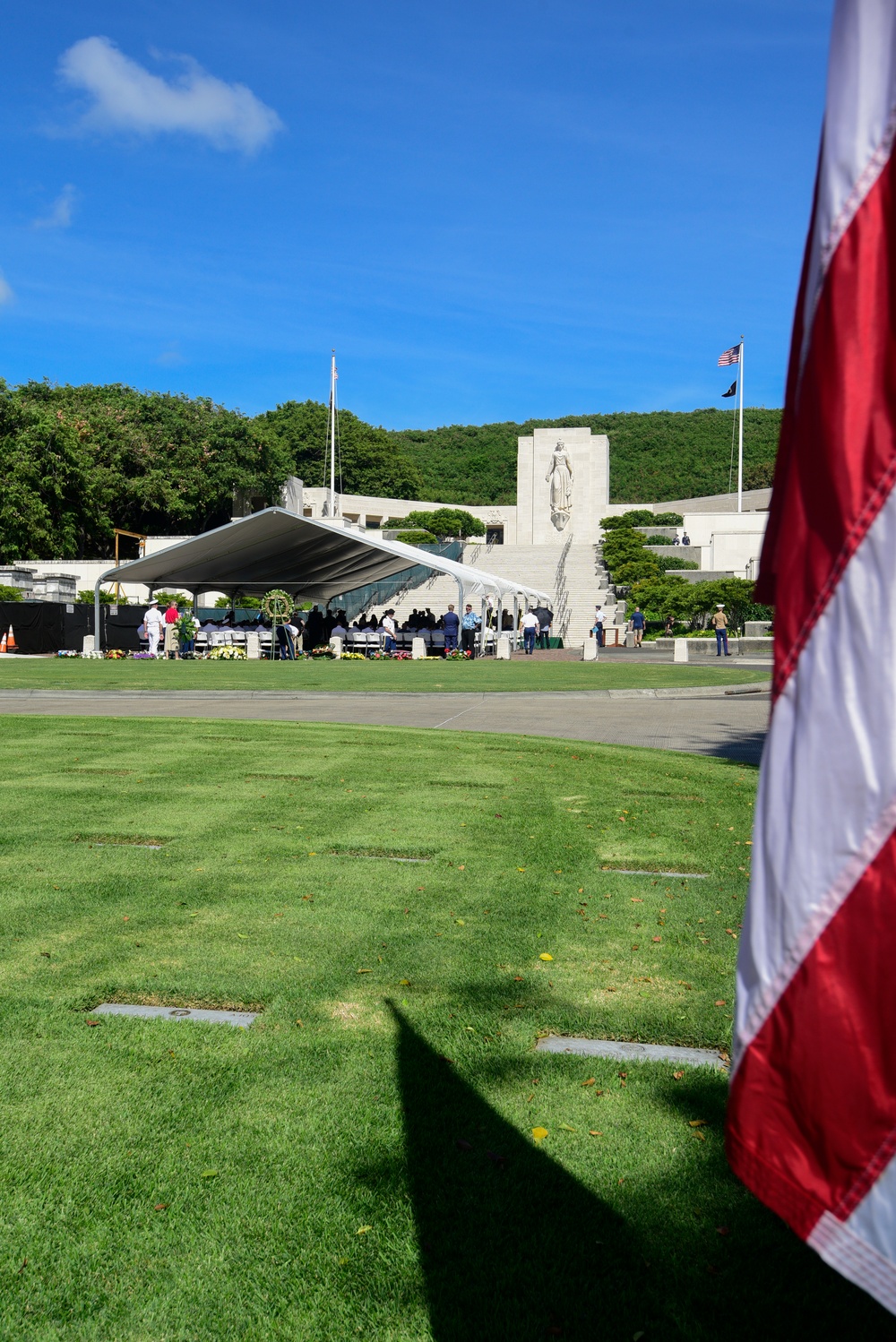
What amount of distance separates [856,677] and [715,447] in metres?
117

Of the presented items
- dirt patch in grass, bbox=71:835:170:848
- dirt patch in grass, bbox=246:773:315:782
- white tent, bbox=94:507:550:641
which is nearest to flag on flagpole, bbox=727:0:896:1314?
dirt patch in grass, bbox=71:835:170:848

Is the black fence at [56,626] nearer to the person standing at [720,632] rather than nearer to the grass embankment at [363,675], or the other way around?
the grass embankment at [363,675]

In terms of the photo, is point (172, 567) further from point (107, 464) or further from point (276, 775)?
point (107, 464)

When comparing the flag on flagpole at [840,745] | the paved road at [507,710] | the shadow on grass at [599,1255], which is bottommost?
the shadow on grass at [599,1255]

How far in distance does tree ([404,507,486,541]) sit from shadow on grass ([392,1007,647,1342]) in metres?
86.0

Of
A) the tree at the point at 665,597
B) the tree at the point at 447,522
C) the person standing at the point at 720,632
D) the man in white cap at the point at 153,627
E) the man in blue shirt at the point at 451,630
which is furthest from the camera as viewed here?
the tree at the point at 447,522

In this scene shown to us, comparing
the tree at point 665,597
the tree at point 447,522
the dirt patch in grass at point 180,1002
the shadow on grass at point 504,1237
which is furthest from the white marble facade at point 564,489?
the shadow on grass at point 504,1237

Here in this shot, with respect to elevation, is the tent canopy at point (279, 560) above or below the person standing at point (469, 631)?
above

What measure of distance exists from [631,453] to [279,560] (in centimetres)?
8305

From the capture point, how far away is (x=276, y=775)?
975cm

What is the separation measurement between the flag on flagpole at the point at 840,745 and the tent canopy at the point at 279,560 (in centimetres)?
3042

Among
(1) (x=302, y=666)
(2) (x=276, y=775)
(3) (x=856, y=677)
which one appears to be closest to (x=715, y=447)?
(1) (x=302, y=666)

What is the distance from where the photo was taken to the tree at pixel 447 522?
90562mm

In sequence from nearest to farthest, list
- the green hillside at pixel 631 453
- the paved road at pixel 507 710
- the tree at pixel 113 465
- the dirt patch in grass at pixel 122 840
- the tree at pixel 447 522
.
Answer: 1. the dirt patch in grass at pixel 122 840
2. the paved road at pixel 507 710
3. the tree at pixel 113 465
4. the tree at pixel 447 522
5. the green hillside at pixel 631 453
